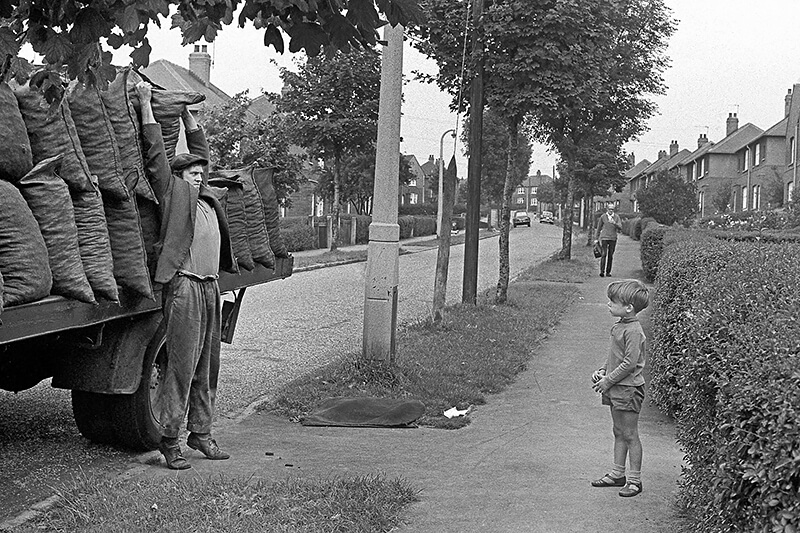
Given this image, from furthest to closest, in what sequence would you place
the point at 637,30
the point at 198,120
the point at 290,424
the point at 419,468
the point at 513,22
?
the point at 637,30, the point at 513,22, the point at 290,424, the point at 198,120, the point at 419,468

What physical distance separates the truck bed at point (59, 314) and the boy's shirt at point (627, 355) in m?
2.87

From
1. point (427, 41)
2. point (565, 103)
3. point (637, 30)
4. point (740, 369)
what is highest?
point (637, 30)

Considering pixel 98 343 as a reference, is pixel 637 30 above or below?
above

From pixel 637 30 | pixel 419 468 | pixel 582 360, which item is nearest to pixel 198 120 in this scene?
pixel 419 468

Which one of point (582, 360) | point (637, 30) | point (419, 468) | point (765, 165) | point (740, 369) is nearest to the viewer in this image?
point (740, 369)

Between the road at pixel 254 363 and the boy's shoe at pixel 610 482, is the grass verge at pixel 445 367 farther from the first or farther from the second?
the boy's shoe at pixel 610 482

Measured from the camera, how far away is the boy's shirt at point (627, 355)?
5.93 meters

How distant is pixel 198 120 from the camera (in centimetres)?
754

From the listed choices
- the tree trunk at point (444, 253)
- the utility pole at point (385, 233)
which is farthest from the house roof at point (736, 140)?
the utility pole at point (385, 233)

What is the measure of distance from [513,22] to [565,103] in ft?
4.96

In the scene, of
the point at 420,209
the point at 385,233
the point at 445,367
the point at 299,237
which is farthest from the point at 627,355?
the point at 420,209

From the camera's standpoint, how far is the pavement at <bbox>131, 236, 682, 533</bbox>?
17.8 feet

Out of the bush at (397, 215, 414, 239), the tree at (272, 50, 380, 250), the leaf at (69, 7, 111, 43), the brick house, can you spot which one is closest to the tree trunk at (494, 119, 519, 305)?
the tree at (272, 50, 380, 250)

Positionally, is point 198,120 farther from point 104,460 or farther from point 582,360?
point 582,360
